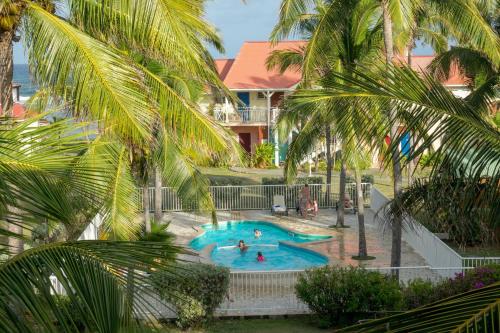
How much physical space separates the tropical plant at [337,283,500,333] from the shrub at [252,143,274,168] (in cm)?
3425

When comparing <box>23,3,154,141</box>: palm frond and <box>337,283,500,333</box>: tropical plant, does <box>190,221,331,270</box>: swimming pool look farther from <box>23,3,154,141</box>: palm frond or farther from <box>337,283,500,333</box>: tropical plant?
<box>337,283,500,333</box>: tropical plant

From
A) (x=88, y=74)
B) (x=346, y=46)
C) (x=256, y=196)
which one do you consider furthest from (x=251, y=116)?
(x=88, y=74)

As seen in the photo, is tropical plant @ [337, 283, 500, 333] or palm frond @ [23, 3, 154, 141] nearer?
tropical plant @ [337, 283, 500, 333]

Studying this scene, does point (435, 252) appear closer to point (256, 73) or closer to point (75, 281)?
point (75, 281)

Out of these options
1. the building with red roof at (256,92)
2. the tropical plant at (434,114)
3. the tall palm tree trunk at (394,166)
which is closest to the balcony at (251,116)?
the building with red roof at (256,92)

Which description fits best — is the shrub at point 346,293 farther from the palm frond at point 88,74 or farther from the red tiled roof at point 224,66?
the red tiled roof at point 224,66

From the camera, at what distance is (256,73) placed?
132 feet

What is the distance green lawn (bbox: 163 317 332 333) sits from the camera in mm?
12867

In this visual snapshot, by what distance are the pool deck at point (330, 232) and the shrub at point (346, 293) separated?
14.8ft

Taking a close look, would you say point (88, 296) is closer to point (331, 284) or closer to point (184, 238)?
point (331, 284)

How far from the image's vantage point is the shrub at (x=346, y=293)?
42.1 feet

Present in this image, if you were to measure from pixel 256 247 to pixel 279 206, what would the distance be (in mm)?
3469

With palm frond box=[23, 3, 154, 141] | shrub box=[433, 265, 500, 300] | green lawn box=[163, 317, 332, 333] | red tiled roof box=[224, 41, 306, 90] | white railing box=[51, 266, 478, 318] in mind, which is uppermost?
red tiled roof box=[224, 41, 306, 90]

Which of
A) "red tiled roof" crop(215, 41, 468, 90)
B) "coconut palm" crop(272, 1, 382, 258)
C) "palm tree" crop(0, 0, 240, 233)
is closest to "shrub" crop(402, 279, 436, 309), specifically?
"coconut palm" crop(272, 1, 382, 258)
